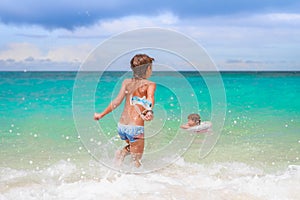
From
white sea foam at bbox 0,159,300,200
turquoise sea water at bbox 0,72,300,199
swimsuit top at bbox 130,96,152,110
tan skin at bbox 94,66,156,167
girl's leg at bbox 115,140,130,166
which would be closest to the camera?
white sea foam at bbox 0,159,300,200

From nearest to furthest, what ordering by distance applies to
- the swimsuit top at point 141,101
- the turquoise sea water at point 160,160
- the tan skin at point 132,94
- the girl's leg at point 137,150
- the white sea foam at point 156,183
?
the white sea foam at point 156,183 → the turquoise sea water at point 160,160 → the swimsuit top at point 141,101 → the tan skin at point 132,94 → the girl's leg at point 137,150

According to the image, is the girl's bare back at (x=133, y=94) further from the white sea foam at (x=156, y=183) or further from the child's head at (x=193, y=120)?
the child's head at (x=193, y=120)

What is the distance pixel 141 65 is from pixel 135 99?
383 mm

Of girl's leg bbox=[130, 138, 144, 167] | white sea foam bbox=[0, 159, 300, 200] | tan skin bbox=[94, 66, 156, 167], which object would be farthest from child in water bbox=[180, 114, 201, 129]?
tan skin bbox=[94, 66, 156, 167]

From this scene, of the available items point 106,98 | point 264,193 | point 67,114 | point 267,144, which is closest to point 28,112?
point 67,114

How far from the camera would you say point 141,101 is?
4.88 meters

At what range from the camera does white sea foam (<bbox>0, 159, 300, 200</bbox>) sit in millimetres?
4398

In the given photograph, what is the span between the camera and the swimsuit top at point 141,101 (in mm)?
4782

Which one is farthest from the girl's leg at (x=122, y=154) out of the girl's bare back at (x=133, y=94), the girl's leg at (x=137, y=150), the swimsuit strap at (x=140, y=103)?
the swimsuit strap at (x=140, y=103)

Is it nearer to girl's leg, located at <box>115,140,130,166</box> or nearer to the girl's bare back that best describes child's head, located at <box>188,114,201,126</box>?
girl's leg, located at <box>115,140,130,166</box>

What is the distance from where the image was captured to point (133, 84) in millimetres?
4941

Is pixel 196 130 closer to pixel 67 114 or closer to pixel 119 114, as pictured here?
pixel 119 114

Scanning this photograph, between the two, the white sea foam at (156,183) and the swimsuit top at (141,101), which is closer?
the white sea foam at (156,183)

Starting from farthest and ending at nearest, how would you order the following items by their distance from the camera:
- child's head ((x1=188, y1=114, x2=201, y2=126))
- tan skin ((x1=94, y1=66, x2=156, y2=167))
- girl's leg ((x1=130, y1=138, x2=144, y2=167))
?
child's head ((x1=188, y1=114, x2=201, y2=126)) → girl's leg ((x1=130, y1=138, x2=144, y2=167)) → tan skin ((x1=94, y1=66, x2=156, y2=167))
